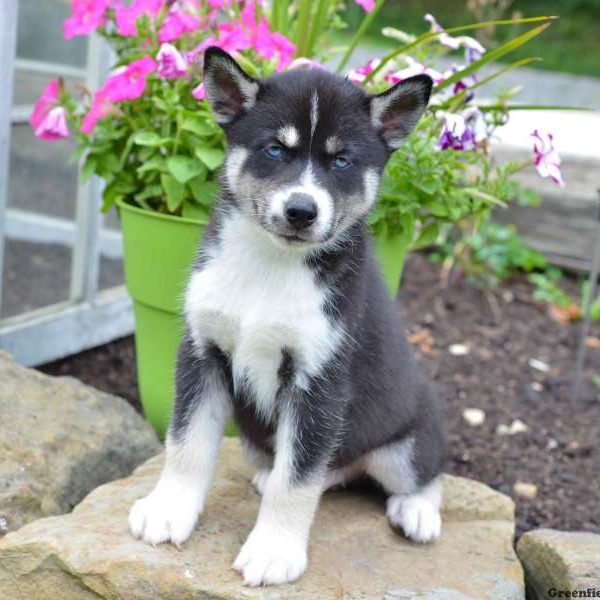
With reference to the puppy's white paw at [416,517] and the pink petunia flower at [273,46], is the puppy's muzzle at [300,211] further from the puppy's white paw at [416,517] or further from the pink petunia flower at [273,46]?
the pink petunia flower at [273,46]

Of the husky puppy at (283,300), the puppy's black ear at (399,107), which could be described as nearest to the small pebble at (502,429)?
the husky puppy at (283,300)

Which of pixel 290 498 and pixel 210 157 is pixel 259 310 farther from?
pixel 210 157

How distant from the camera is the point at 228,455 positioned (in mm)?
3795

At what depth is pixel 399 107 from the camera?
9.79 feet

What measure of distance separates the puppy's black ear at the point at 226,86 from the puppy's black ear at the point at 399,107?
14.8 inches

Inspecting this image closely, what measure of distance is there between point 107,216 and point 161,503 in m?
2.32

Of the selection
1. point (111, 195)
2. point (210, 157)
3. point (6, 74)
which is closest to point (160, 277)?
point (111, 195)

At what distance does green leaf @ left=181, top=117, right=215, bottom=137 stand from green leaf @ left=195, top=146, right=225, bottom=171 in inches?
2.5

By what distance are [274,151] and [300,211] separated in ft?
0.78

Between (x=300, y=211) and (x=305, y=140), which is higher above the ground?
(x=305, y=140)

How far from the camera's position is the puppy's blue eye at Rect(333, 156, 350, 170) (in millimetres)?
2850

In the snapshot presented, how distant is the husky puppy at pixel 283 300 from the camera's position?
2811 millimetres

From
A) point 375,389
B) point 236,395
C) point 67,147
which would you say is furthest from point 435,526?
point 67,147

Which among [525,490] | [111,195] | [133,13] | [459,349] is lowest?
[459,349]
